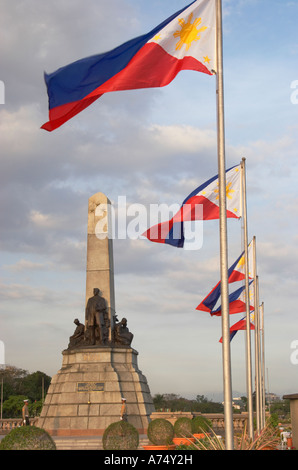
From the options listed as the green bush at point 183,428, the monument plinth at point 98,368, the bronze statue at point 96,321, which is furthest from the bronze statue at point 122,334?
the green bush at point 183,428

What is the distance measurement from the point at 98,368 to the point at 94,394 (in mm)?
1321

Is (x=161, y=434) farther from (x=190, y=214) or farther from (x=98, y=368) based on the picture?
(x=98, y=368)

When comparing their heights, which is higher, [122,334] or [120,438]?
[122,334]

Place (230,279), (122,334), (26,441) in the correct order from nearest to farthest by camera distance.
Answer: (26,441) < (230,279) < (122,334)

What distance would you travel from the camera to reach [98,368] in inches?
1117

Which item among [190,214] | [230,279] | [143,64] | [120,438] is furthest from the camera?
[230,279]

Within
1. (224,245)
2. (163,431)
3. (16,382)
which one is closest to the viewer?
(224,245)

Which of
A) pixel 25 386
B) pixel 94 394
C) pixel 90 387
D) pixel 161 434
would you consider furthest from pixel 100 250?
pixel 25 386

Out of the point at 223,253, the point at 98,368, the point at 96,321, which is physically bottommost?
the point at 98,368

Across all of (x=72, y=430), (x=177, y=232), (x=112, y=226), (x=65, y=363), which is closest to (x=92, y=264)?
(x=112, y=226)

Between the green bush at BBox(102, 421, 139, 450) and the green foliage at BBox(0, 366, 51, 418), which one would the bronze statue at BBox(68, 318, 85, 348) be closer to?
the green bush at BBox(102, 421, 139, 450)

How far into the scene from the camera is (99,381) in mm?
27812
